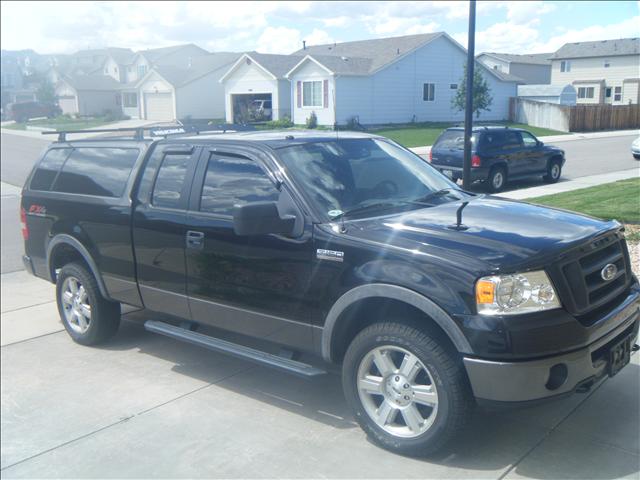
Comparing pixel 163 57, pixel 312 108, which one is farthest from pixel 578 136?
pixel 163 57

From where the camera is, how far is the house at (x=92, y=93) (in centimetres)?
6262

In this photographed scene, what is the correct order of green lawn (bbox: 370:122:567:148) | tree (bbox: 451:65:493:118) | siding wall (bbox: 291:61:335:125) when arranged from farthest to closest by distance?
1. siding wall (bbox: 291:61:335:125)
2. green lawn (bbox: 370:122:567:148)
3. tree (bbox: 451:65:493:118)

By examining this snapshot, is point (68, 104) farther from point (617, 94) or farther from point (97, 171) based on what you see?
point (97, 171)

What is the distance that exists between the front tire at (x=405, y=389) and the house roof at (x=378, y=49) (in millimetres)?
24495

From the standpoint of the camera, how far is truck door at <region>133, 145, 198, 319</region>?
534 cm

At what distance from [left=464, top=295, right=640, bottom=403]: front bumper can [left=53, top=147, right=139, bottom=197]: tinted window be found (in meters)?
3.65

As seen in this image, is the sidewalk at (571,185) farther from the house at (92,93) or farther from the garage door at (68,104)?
the garage door at (68,104)

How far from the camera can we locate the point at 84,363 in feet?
20.3

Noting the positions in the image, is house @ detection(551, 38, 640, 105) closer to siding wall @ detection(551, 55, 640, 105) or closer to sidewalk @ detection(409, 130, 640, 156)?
siding wall @ detection(551, 55, 640, 105)

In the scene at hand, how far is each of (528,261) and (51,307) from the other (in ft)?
21.0

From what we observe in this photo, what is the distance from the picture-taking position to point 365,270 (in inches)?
162

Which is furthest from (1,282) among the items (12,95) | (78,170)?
(12,95)

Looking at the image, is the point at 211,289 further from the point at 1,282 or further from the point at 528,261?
the point at 1,282

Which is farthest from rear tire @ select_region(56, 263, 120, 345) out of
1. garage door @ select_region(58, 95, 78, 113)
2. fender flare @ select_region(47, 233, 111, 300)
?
garage door @ select_region(58, 95, 78, 113)
